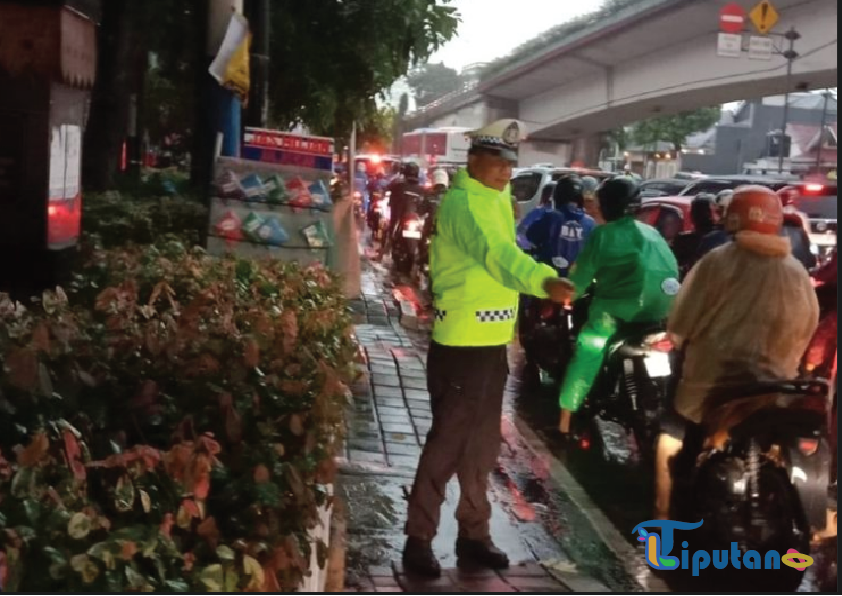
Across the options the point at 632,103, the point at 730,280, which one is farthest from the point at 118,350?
the point at 632,103

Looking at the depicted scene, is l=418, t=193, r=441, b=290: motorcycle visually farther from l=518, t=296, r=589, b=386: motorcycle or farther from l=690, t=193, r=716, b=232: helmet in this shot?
l=690, t=193, r=716, b=232: helmet

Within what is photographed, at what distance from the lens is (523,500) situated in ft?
20.7

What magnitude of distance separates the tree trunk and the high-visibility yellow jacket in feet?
29.1

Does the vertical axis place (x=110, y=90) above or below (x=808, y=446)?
above

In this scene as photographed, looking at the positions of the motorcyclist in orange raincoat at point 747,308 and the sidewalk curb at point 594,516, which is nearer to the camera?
the motorcyclist in orange raincoat at point 747,308

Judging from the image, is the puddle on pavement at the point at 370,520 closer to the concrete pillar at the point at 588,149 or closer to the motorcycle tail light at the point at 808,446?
the motorcycle tail light at the point at 808,446

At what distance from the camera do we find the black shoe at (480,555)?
5.03m

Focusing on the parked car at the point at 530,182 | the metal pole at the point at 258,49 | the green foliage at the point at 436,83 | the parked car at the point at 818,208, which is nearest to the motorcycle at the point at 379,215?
the parked car at the point at 530,182

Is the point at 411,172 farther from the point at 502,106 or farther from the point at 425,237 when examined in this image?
the point at 502,106

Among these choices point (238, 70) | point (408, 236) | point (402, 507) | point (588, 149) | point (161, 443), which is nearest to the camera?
point (161, 443)

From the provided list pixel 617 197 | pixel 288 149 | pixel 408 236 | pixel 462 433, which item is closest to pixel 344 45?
pixel 408 236

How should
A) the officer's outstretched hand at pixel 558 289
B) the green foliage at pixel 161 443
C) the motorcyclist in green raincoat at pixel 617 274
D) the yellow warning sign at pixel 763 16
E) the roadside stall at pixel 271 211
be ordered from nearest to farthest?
1. the green foliage at pixel 161 443
2. the officer's outstretched hand at pixel 558 289
3. the motorcyclist in green raincoat at pixel 617 274
4. the roadside stall at pixel 271 211
5. the yellow warning sign at pixel 763 16

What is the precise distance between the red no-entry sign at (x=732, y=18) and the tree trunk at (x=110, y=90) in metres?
13.7

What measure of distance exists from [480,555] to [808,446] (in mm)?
1574
